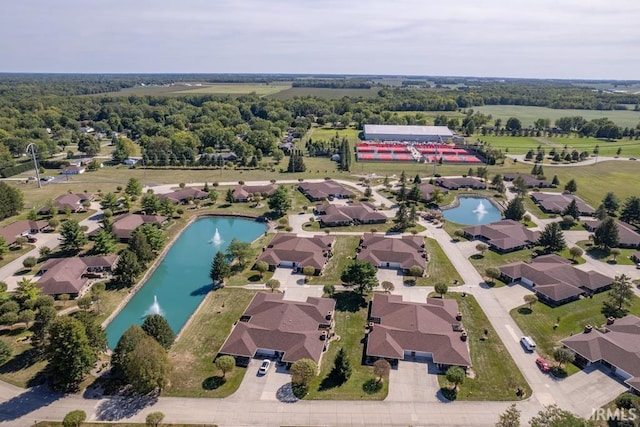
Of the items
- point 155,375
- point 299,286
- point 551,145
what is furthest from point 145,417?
point 551,145

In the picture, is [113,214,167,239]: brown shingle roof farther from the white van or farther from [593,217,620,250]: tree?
[593,217,620,250]: tree

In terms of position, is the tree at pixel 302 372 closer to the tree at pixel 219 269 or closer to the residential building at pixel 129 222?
the tree at pixel 219 269

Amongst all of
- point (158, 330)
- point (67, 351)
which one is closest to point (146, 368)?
point (158, 330)

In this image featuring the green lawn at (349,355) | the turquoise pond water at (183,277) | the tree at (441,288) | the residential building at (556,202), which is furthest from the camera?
the residential building at (556,202)

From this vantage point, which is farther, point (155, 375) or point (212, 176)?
point (212, 176)

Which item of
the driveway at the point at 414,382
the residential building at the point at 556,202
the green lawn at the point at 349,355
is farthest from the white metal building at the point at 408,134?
the driveway at the point at 414,382

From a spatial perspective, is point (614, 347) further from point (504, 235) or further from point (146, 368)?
point (146, 368)

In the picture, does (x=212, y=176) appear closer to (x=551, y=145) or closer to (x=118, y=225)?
(x=118, y=225)
